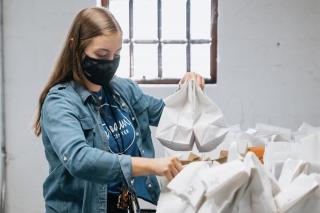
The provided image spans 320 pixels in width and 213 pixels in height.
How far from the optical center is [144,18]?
2686mm

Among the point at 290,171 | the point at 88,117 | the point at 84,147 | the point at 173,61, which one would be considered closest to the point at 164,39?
the point at 173,61

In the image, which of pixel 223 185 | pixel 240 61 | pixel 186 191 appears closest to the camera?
pixel 223 185

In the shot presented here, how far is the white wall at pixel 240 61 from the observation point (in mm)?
2492

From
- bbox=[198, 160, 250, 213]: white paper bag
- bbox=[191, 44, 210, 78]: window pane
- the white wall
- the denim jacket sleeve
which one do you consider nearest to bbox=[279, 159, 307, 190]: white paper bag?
bbox=[198, 160, 250, 213]: white paper bag

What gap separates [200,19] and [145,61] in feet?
1.33

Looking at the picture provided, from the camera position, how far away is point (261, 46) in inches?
98.7

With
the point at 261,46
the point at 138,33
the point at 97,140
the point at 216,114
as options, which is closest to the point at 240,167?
the point at 216,114

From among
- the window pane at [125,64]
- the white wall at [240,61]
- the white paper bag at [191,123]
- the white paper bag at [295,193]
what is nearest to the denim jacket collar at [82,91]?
the white paper bag at [191,123]

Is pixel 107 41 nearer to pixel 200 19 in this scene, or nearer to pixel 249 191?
pixel 249 191

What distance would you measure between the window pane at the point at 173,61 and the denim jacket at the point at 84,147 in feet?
3.59

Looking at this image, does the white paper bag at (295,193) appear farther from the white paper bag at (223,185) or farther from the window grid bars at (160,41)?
the window grid bars at (160,41)

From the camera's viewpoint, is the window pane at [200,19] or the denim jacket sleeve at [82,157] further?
the window pane at [200,19]

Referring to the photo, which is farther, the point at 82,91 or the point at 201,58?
the point at 201,58

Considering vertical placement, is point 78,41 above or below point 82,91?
above
